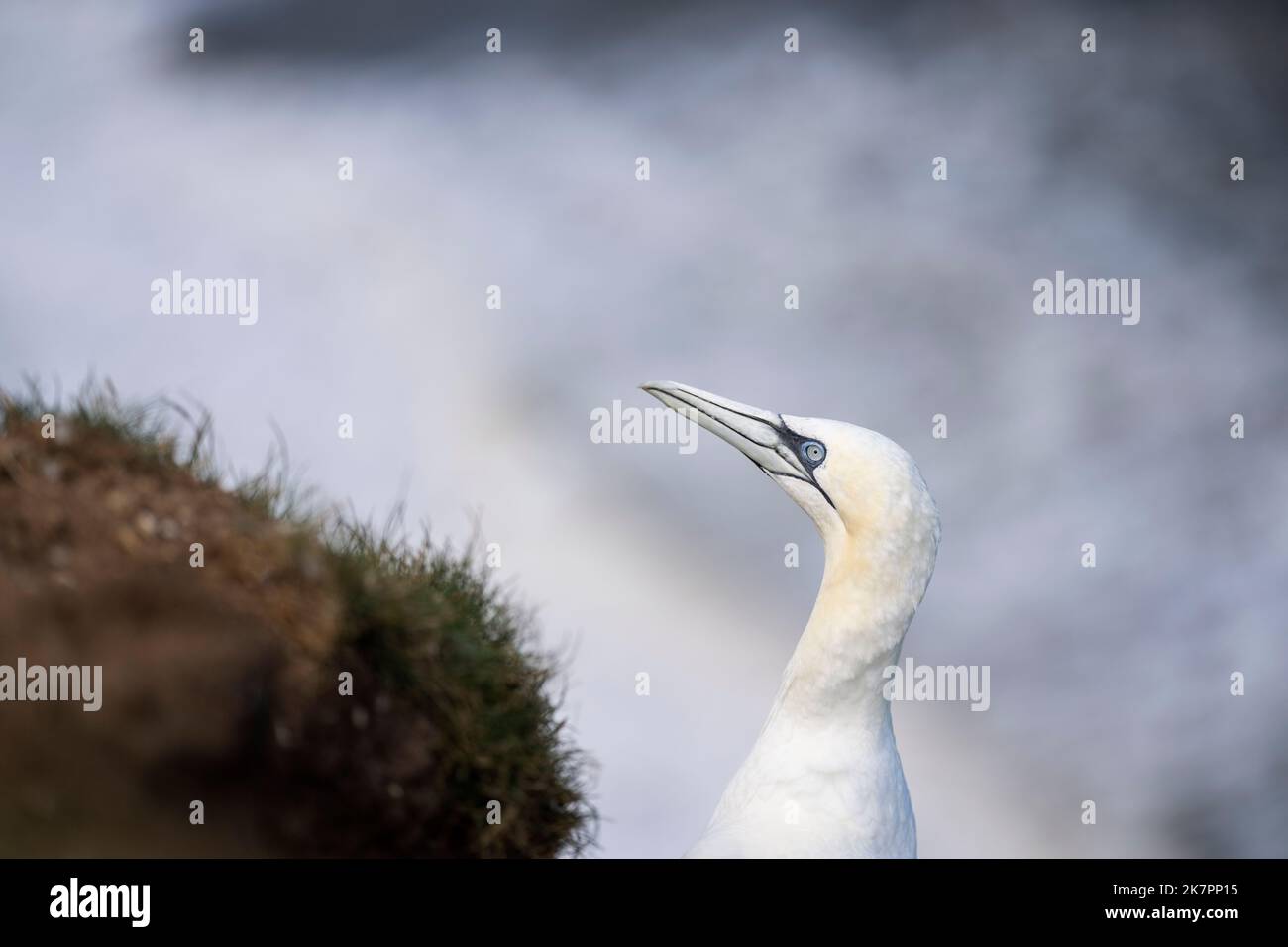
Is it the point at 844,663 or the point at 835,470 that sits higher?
the point at 835,470

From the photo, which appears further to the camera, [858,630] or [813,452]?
[813,452]

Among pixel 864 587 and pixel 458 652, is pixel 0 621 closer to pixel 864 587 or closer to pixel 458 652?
pixel 458 652

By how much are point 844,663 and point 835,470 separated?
2.18ft

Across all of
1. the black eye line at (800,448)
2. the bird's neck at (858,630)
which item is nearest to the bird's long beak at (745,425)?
the black eye line at (800,448)

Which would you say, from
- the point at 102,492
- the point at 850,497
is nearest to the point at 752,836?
the point at 850,497

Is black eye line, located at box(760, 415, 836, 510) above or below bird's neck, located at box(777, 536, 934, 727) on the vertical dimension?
above

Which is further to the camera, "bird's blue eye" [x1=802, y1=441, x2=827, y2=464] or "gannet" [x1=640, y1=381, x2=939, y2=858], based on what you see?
"bird's blue eye" [x1=802, y1=441, x2=827, y2=464]

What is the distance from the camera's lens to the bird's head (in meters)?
4.26

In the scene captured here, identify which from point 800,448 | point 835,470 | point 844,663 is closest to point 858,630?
point 844,663

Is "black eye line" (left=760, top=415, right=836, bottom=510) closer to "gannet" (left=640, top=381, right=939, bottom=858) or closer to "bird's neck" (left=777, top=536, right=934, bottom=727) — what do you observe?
"gannet" (left=640, top=381, right=939, bottom=858)

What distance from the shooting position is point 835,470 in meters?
4.36

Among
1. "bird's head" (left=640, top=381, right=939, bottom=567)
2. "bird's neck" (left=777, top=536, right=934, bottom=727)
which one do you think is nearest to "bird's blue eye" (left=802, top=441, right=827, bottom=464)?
"bird's head" (left=640, top=381, right=939, bottom=567)

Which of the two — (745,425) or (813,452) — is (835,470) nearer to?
(813,452)

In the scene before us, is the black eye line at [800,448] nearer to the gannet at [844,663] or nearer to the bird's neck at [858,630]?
the gannet at [844,663]
